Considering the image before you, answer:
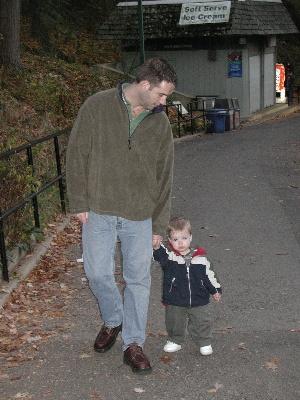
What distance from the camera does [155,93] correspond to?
14.8ft

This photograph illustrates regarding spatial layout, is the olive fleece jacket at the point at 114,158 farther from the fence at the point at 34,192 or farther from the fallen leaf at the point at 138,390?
the fence at the point at 34,192

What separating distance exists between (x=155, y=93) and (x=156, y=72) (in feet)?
0.44

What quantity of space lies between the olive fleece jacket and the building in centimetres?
2364

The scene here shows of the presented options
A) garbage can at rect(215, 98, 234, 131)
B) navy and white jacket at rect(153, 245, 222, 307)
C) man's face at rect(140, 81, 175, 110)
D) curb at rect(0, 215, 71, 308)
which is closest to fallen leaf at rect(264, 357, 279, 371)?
navy and white jacket at rect(153, 245, 222, 307)

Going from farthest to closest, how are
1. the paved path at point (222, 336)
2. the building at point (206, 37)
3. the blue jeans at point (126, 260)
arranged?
the building at point (206, 37)
the blue jeans at point (126, 260)
the paved path at point (222, 336)

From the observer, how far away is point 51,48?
30453 mm

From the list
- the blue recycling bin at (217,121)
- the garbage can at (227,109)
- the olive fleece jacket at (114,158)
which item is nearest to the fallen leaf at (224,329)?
the olive fleece jacket at (114,158)

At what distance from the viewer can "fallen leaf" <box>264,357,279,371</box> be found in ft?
16.4

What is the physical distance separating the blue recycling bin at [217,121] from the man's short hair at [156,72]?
71.1 feet

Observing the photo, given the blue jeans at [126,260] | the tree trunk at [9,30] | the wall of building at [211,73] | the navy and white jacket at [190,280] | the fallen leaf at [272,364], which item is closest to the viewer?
the blue jeans at [126,260]

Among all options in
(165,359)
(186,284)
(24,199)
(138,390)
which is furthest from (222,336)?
(24,199)

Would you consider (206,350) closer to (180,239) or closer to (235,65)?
(180,239)

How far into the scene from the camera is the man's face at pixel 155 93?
14.7ft

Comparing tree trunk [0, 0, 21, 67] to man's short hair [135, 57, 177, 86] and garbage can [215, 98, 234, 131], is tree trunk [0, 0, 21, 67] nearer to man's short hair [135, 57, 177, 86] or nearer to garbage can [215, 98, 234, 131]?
garbage can [215, 98, 234, 131]
